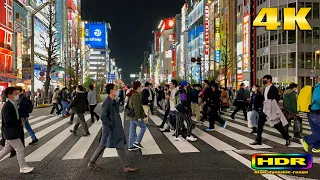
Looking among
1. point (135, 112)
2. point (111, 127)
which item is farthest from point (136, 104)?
point (111, 127)

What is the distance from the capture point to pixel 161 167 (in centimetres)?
606

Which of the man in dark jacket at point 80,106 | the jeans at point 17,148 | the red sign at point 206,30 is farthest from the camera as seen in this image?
the red sign at point 206,30

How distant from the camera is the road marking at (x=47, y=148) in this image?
724 cm

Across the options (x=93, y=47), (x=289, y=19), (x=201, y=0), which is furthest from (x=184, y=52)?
(x=289, y=19)

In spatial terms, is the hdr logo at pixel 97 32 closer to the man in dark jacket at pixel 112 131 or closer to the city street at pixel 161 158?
the city street at pixel 161 158

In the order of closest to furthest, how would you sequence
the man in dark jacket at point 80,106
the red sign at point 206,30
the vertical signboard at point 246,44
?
the man in dark jacket at point 80,106, the vertical signboard at point 246,44, the red sign at point 206,30

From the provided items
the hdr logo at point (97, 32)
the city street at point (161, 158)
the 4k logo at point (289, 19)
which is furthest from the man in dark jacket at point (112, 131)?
the hdr logo at point (97, 32)

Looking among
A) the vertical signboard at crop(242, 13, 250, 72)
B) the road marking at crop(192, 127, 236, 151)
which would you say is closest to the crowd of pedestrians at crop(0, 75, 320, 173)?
the road marking at crop(192, 127, 236, 151)

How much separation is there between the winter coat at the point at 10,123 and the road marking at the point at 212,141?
4.44 m

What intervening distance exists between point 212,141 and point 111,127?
399 centimetres

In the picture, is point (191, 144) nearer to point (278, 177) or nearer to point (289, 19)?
point (278, 177)

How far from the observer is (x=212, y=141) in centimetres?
889

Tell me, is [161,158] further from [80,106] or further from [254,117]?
[80,106]

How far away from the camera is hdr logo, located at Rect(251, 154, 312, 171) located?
488cm
